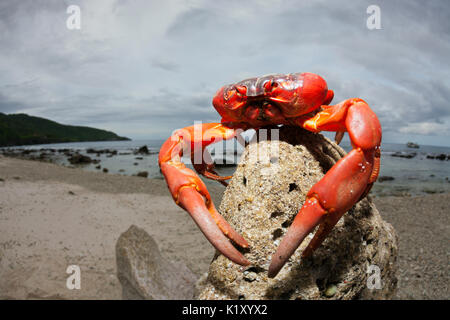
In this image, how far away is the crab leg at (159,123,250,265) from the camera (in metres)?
1.75

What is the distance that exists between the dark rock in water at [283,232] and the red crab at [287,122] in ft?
0.76

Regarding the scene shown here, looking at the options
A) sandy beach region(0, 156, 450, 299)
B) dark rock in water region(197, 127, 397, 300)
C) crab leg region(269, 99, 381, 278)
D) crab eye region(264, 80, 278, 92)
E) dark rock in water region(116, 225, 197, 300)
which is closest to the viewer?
crab leg region(269, 99, 381, 278)

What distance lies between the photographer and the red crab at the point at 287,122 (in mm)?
1582

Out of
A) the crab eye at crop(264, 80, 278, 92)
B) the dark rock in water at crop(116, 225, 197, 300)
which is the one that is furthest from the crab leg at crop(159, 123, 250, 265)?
the dark rock in water at crop(116, 225, 197, 300)

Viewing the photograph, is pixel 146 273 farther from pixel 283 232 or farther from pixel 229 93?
pixel 229 93

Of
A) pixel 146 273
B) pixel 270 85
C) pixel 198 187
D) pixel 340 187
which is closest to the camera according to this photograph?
pixel 340 187

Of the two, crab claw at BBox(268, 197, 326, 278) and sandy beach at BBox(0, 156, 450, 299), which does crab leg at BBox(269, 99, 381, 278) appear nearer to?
crab claw at BBox(268, 197, 326, 278)

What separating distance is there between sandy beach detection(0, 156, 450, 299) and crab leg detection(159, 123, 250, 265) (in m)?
0.75

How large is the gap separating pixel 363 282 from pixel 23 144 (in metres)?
94.5

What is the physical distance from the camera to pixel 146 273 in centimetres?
498

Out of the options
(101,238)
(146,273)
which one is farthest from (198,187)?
(101,238)

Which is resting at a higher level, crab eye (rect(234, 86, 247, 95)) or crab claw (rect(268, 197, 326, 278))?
crab eye (rect(234, 86, 247, 95))

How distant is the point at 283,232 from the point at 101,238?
709cm
